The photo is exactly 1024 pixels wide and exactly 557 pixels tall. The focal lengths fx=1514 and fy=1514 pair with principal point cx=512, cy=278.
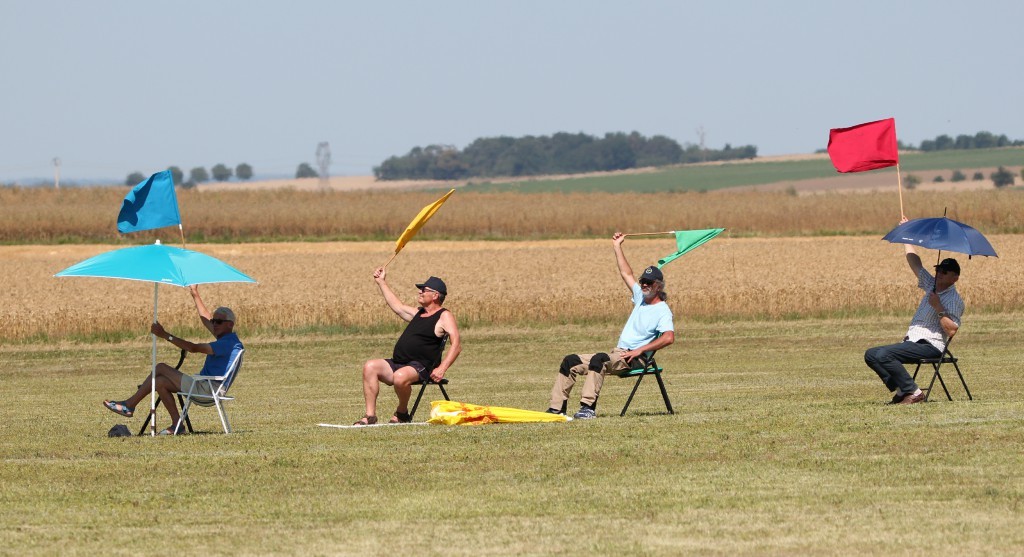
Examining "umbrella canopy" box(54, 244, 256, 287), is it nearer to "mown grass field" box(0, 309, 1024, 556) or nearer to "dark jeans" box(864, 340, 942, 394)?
"mown grass field" box(0, 309, 1024, 556)

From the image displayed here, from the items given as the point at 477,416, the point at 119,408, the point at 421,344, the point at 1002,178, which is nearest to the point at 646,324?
the point at 477,416

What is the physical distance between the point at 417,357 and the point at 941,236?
5.07m

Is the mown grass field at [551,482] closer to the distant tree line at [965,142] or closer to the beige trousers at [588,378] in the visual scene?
the beige trousers at [588,378]

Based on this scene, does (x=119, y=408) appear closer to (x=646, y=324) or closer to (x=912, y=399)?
(x=646, y=324)

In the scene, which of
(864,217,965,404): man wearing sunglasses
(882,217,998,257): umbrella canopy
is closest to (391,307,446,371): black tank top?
(864,217,965,404): man wearing sunglasses

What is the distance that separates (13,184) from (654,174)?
90603 millimetres

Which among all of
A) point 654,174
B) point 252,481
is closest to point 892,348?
point 252,481

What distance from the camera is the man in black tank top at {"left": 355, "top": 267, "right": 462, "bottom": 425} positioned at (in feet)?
45.9

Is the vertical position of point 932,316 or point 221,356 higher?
point 221,356

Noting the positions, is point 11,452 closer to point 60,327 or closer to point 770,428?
point 770,428

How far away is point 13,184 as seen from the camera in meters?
82.2

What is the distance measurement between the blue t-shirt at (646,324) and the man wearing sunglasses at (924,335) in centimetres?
190

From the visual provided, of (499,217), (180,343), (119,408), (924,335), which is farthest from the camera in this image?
(499,217)

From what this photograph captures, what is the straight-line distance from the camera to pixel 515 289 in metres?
35.8
